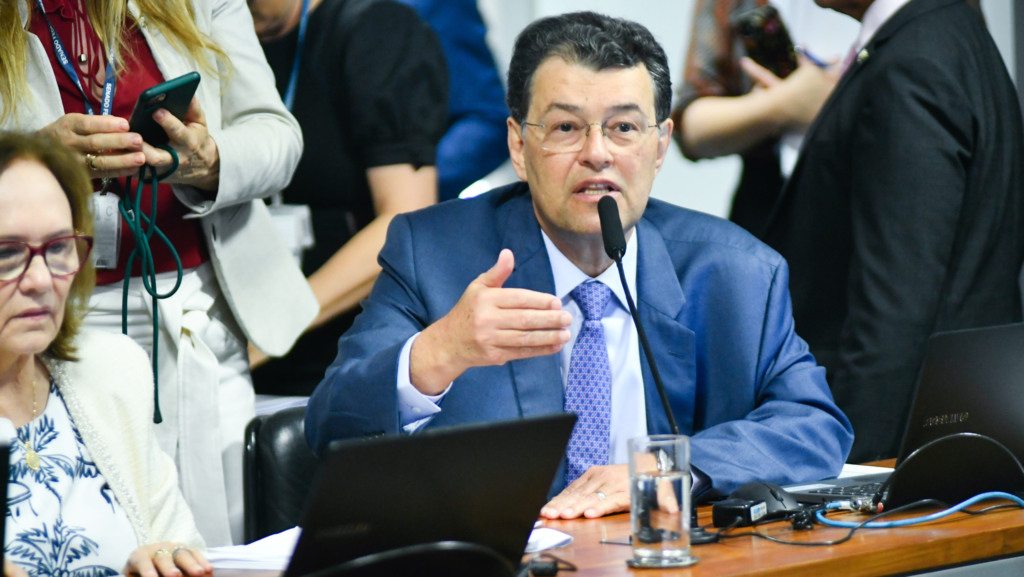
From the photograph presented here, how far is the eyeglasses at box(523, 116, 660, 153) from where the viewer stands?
1939 millimetres

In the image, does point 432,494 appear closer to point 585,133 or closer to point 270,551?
point 270,551

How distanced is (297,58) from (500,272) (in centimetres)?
134

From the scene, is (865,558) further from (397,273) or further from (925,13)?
(925,13)

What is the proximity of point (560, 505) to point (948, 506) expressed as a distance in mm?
526

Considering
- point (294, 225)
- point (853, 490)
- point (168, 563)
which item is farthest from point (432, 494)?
point (294, 225)

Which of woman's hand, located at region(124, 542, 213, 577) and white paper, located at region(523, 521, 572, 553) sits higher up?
woman's hand, located at region(124, 542, 213, 577)

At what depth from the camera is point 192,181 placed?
6.95 feet

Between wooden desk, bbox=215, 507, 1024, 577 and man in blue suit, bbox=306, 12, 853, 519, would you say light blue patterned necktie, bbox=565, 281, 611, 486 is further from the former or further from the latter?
wooden desk, bbox=215, 507, 1024, 577

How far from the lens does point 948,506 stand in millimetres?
1527

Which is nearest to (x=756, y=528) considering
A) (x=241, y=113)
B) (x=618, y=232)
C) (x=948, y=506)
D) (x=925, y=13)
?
(x=948, y=506)

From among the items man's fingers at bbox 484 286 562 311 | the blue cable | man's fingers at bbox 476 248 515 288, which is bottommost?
the blue cable

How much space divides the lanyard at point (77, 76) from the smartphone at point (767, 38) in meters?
1.78

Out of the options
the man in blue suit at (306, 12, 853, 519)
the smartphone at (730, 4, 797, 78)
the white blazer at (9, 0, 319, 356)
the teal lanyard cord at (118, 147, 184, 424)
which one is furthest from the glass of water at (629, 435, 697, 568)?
the smartphone at (730, 4, 797, 78)

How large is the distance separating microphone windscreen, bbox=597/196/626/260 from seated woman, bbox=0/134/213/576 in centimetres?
72
